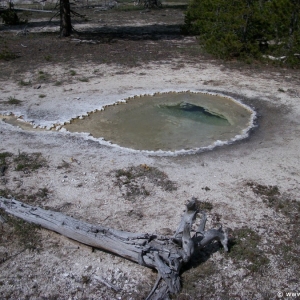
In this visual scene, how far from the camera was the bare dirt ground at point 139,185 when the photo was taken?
5281mm

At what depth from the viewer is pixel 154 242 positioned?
5.35 meters

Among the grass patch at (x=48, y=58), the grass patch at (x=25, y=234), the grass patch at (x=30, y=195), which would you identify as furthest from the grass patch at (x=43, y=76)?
the grass patch at (x=25, y=234)

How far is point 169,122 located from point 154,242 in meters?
5.37

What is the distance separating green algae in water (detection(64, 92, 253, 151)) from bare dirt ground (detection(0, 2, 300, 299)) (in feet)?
→ 1.50

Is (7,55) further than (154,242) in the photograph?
Yes

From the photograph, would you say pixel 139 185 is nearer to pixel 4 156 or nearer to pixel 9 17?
pixel 4 156

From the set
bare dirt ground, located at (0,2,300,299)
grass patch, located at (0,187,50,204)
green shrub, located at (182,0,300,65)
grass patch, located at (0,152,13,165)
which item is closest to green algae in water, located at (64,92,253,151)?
bare dirt ground, located at (0,2,300,299)

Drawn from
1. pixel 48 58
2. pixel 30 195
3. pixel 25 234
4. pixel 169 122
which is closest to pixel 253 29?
pixel 169 122

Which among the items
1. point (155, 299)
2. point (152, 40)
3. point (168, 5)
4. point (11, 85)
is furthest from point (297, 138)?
point (168, 5)

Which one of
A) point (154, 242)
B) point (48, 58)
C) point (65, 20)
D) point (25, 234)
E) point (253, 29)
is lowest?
point (48, 58)

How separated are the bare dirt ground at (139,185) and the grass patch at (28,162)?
0.02 metres

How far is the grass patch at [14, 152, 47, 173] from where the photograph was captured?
7.84m

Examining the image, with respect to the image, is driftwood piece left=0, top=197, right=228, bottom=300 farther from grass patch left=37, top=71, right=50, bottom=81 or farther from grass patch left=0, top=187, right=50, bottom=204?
grass patch left=37, top=71, right=50, bottom=81

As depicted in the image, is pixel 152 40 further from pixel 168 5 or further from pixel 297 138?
pixel 168 5
